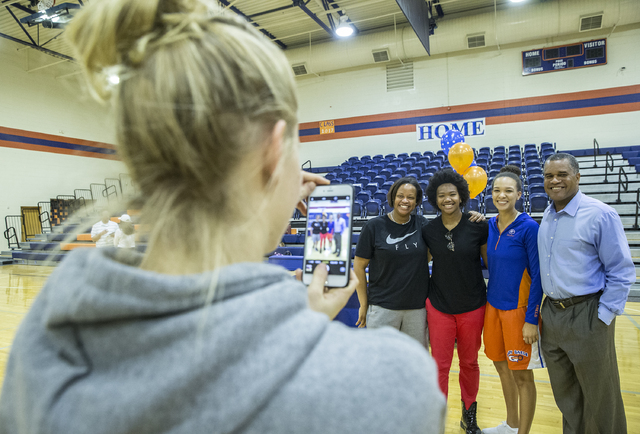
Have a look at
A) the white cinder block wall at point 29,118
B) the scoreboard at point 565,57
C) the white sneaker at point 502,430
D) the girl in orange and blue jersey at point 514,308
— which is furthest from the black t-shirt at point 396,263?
the scoreboard at point 565,57

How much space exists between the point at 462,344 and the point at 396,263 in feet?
2.16

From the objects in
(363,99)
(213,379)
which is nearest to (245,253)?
(213,379)

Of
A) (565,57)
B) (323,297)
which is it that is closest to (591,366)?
(323,297)

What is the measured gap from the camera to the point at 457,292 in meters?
2.43

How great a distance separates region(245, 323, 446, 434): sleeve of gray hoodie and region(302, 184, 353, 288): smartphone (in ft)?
1.81

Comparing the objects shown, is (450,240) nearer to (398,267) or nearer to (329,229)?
(398,267)

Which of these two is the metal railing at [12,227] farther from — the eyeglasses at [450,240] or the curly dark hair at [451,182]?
the eyeglasses at [450,240]

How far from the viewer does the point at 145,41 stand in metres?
0.38

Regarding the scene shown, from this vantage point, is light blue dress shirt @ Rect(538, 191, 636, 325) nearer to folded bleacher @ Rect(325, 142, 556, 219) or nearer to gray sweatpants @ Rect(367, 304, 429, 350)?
gray sweatpants @ Rect(367, 304, 429, 350)

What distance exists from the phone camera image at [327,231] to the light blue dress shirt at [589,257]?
161cm

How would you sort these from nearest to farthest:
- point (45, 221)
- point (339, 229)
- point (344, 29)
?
point (339, 229) → point (344, 29) → point (45, 221)

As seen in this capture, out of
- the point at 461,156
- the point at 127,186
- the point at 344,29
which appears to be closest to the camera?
the point at 127,186

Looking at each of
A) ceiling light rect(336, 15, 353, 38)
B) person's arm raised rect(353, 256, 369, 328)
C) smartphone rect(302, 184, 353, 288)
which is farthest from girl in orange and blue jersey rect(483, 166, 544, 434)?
ceiling light rect(336, 15, 353, 38)

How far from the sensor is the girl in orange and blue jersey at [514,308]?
227 cm
